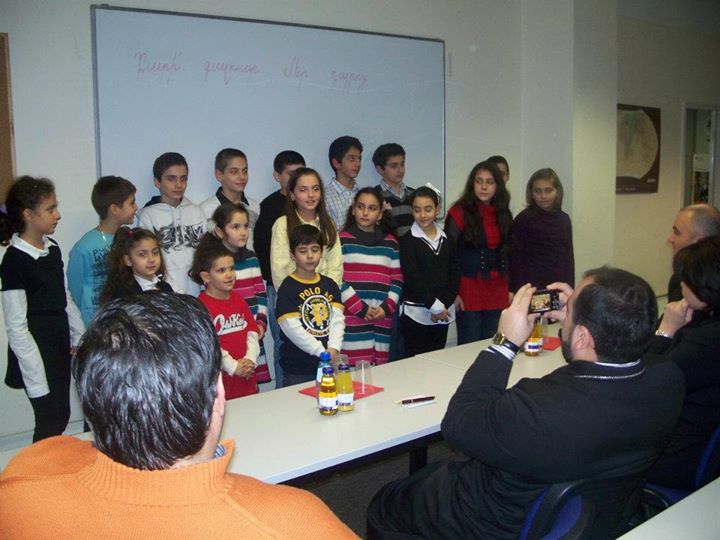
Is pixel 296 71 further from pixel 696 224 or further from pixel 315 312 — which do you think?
pixel 696 224

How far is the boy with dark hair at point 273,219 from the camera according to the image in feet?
12.5

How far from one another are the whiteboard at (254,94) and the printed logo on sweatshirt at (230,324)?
116 centimetres

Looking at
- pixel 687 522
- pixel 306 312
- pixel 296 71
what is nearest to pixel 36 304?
pixel 306 312

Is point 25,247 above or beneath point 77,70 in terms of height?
beneath

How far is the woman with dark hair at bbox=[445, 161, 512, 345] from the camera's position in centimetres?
412

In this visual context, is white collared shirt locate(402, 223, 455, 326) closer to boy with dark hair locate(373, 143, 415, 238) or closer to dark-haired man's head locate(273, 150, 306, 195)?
boy with dark hair locate(373, 143, 415, 238)

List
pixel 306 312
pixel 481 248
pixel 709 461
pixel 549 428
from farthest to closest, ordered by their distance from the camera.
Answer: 1. pixel 481 248
2. pixel 306 312
3. pixel 709 461
4. pixel 549 428

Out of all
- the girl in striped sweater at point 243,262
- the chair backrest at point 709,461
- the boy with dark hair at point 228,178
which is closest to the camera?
the chair backrest at point 709,461

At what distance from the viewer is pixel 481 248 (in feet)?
13.5

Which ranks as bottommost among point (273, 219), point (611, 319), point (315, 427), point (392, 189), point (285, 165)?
point (315, 427)

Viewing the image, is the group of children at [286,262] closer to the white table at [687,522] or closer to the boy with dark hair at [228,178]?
the boy with dark hair at [228,178]

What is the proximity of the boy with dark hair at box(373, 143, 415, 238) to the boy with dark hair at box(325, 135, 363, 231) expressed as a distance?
0.66 feet

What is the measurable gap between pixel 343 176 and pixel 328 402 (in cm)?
241

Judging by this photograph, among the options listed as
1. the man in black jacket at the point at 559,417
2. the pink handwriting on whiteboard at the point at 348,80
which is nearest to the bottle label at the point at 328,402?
the man in black jacket at the point at 559,417
